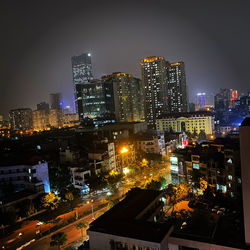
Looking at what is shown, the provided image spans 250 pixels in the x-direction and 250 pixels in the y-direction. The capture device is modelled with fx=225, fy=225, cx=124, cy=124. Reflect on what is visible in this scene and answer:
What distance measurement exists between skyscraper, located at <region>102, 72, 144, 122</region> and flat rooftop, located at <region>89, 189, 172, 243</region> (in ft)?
150

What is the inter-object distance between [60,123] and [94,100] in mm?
24533

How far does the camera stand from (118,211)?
32.8 feet

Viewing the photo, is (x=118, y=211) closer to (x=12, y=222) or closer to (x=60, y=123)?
(x=12, y=222)

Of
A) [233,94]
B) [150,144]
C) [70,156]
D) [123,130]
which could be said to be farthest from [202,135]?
[233,94]

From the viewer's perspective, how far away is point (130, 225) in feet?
27.9

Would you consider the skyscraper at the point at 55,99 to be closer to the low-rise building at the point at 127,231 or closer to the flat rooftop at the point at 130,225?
the flat rooftop at the point at 130,225

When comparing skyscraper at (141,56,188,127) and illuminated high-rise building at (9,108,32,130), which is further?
illuminated high-rise building at (9,108,32,130)

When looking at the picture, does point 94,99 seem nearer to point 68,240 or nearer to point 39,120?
point 39,120

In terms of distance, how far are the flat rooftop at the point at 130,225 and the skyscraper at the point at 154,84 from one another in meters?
51.2

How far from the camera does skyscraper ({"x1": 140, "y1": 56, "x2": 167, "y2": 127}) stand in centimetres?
5984

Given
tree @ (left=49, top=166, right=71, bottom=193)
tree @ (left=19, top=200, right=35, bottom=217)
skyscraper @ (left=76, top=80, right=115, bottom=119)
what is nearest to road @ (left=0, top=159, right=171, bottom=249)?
tree @ (left=19, top=200, right=35, bottom=217)

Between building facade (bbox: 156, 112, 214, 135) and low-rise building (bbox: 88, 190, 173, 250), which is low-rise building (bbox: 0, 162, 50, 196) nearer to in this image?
low-rise building (bbox: 88, 190, 173, 250)

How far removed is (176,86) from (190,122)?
21522 mm

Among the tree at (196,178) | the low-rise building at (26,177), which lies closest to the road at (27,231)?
the low-rise building at (26,177)
